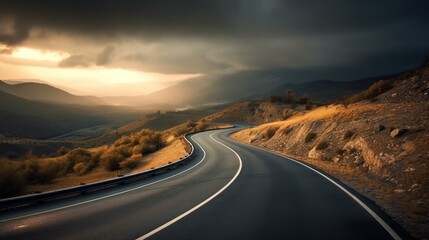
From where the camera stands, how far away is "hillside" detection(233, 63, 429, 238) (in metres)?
10.0

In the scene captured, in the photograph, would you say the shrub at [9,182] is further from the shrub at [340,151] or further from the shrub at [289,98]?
the shrub at [289,98]

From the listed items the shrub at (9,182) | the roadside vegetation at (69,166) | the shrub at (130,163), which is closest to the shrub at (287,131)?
the roadside vegetation at (69,166)

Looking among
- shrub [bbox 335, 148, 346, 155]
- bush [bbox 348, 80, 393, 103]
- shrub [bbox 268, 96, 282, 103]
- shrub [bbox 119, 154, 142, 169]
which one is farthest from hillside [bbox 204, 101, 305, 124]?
shrub [bbox 335, 148, 346, 155]

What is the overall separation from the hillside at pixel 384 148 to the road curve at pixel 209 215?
1295 mm

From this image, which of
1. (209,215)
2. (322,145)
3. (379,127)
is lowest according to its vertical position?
(209,215)

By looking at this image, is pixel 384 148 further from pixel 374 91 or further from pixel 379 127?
pixel 374 91

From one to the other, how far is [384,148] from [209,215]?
12803mm

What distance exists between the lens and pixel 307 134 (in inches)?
1053

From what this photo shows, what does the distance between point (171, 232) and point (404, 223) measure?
5846 mm

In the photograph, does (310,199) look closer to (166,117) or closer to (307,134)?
(307,134)

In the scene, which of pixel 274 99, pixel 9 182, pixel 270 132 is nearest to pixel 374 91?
pixel 270 132

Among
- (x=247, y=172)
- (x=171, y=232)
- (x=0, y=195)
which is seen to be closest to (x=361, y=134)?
(x=247, y=172)

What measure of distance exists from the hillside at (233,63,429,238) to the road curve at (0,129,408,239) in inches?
51.0

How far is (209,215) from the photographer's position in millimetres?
7566
